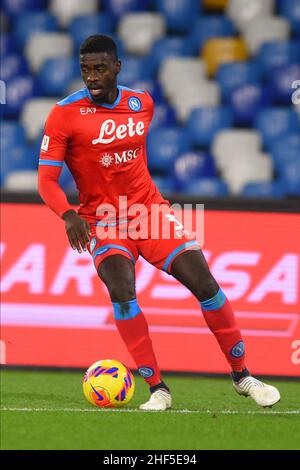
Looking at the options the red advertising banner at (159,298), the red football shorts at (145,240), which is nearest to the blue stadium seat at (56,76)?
the red advertising banner at (159,298)

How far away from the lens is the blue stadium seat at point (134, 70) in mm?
11828

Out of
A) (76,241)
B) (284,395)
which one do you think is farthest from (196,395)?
(76,241)

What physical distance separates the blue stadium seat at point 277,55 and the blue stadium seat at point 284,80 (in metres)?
0.15

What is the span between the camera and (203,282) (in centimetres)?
607

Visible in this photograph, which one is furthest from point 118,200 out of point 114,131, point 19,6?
point 19,6

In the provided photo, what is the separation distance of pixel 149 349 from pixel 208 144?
5549 millimetres

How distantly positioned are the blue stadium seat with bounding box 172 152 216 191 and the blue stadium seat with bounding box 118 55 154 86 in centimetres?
116

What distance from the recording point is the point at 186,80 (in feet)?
38.7

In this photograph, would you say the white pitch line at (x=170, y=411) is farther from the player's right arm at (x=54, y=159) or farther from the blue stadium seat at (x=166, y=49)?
the blue stadium seat at (x=166, y=49)

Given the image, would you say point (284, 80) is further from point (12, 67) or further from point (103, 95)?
point (103, 95)

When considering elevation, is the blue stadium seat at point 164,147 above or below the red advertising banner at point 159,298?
above

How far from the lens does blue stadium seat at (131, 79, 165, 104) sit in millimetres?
11773

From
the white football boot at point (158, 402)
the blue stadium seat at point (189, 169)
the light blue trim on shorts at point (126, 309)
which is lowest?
the white football boot at point (158, 402)
